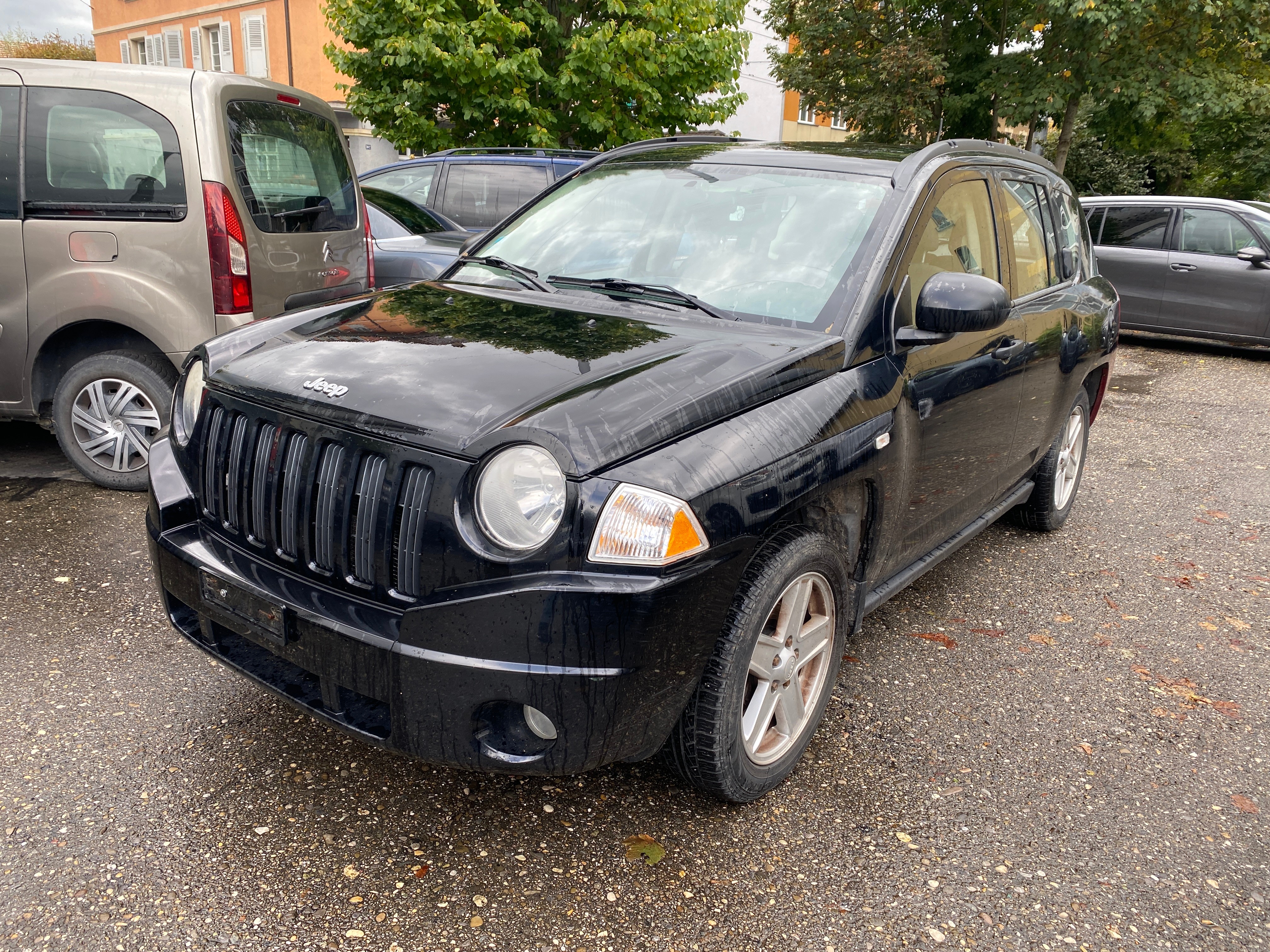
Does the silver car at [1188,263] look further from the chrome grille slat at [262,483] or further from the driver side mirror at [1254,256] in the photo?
the chrome grille slat at [262,483]

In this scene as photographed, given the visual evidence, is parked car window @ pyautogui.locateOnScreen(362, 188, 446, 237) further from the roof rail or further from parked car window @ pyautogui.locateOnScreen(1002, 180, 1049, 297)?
parked car window @ pyautogui.locateOnScreen(1002, 180, 1049, 297)

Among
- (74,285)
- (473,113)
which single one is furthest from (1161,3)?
(74,285)

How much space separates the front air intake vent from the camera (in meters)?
2.18

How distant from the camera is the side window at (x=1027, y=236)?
399 cm

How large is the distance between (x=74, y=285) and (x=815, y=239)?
3.66 metres

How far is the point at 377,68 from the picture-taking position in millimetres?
14102

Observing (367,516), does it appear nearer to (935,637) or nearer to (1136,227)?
(935,637)

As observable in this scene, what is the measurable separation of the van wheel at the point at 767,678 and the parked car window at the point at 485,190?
6.76 metres

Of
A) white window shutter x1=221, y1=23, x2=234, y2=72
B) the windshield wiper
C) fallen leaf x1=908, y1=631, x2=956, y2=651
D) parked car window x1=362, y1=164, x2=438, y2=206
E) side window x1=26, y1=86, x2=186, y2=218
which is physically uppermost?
white window shutter x1=221, y1=23, x2=234, y2=72

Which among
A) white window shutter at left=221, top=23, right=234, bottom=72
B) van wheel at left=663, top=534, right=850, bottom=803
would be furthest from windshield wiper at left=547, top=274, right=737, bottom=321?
white window shutter at left=221, top=23, right=234, bottom=72

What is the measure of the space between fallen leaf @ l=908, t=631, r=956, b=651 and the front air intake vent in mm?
2432

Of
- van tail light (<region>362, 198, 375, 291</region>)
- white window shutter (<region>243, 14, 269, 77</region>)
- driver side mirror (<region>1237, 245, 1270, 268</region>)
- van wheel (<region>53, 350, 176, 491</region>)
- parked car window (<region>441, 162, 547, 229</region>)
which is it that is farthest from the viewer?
white window shutter (<region>243, 14, 269, 77</region>)

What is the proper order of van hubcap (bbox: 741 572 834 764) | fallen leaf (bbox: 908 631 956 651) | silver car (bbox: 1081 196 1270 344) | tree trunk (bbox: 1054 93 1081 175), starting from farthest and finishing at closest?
1. tree trunk (bbox: 1054 93 1081 175)
2. silver car (bbox: 1081 196 1270 344)
3. fallen leaf (bbox: 908 631 956 651)
4. van hubcap (bbox: 741 572 834 764)

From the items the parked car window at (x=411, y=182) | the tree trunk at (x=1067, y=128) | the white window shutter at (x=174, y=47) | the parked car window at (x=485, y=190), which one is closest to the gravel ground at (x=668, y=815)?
the parked car window at (x=485, y=190)
